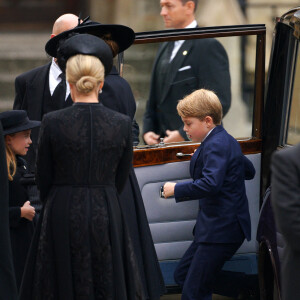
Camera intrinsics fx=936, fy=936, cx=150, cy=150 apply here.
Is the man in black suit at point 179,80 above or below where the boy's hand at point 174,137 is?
above

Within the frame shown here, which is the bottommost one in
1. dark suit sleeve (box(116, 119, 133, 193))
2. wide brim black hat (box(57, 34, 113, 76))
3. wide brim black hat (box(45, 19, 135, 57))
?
dark suit sleeve (box(116, 119, 133, 193))

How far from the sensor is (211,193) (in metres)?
5.66

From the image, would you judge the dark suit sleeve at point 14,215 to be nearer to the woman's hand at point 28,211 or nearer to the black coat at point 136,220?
the woman's hand at point 28,211

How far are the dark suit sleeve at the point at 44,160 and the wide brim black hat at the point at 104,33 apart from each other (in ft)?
2.96

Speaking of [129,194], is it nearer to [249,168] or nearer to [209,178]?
[209,178]

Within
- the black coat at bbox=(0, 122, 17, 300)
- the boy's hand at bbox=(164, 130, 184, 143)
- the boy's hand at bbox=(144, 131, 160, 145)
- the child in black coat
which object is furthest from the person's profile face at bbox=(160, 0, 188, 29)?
the black coat at bbox=(0, 122, 17, 300)

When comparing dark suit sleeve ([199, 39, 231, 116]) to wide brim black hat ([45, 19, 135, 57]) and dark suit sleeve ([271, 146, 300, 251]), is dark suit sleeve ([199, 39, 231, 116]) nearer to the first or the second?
wide brim black hat ([45, 19, 135, 57])

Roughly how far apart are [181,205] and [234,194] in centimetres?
60

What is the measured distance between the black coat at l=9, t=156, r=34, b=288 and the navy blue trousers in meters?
1.02

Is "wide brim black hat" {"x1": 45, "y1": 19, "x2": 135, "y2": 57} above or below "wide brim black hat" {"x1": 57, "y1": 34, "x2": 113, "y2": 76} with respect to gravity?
above

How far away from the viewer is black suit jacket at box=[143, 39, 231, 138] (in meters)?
6.59

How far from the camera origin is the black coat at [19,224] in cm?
552

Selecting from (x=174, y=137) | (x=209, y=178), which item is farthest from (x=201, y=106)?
(x=174, y=137)

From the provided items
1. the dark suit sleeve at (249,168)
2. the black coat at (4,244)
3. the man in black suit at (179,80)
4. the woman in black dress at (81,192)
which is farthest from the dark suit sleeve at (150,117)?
the black coat at (4,244)
